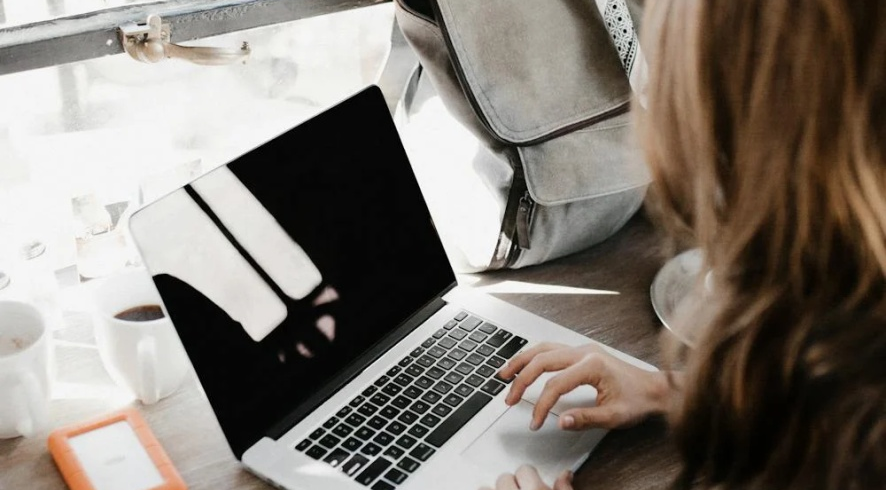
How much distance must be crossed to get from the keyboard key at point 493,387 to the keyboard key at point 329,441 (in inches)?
6.2

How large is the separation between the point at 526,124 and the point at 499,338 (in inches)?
9.3

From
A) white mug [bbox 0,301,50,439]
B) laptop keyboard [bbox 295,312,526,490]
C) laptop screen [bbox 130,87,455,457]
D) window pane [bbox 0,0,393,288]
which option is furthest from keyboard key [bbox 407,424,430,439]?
window pane [bbox 0,0,393,288]

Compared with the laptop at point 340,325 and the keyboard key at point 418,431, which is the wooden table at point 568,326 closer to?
the laptop at point 340,325

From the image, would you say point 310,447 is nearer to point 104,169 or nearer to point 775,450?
point 775,450

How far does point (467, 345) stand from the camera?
3.12 ft

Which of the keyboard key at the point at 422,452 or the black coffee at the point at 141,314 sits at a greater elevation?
the black coffee at the point at 141,314

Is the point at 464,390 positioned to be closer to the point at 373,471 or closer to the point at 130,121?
the point at 373,471

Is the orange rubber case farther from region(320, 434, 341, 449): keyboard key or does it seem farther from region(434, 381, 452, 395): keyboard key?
region(434, 381, 452, 395): keyboard key

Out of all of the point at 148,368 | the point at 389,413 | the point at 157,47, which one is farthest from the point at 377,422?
the point at 157,47

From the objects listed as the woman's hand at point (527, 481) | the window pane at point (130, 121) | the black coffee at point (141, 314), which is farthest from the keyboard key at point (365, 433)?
the window pane at point (130, 121)

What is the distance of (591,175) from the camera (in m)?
1.04

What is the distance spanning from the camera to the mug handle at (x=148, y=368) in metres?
0.87

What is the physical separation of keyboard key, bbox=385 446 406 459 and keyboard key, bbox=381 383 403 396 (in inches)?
2.8

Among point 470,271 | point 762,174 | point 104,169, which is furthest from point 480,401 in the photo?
point 104,169
